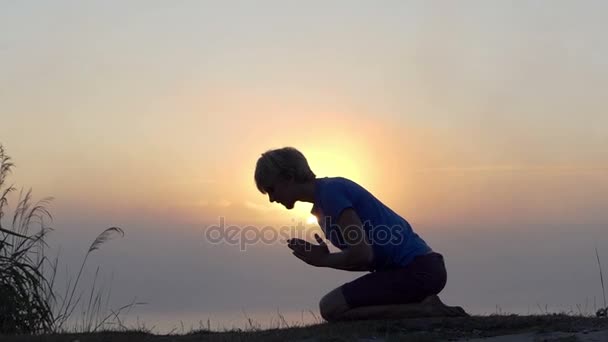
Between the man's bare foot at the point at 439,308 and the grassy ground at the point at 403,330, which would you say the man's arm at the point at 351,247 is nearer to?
the grassy ground at the point at 403,330

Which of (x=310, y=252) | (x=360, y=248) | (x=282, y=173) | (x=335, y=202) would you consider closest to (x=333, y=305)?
(x=310, y=252)

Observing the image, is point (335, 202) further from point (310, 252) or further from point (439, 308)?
point (439, 308)

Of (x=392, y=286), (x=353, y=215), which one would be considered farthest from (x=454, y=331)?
(x=353, y=215)

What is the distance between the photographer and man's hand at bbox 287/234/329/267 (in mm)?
5461

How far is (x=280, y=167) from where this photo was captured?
5.54 meters

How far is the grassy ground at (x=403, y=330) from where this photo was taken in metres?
5.23

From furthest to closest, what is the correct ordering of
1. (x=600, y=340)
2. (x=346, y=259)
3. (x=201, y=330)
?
(x=201, y=330)
(x=346, y=259)
(x=600, y=340)

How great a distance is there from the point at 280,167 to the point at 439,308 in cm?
148

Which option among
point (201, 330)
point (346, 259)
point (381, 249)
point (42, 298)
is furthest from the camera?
point (42, 298)

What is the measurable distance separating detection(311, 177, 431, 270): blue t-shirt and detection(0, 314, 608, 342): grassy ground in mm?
455

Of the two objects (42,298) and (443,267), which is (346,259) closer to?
(443,267)

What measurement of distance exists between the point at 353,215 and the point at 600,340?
166 centimetres

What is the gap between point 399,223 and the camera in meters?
5.83

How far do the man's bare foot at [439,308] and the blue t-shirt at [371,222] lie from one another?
318 millimetres
